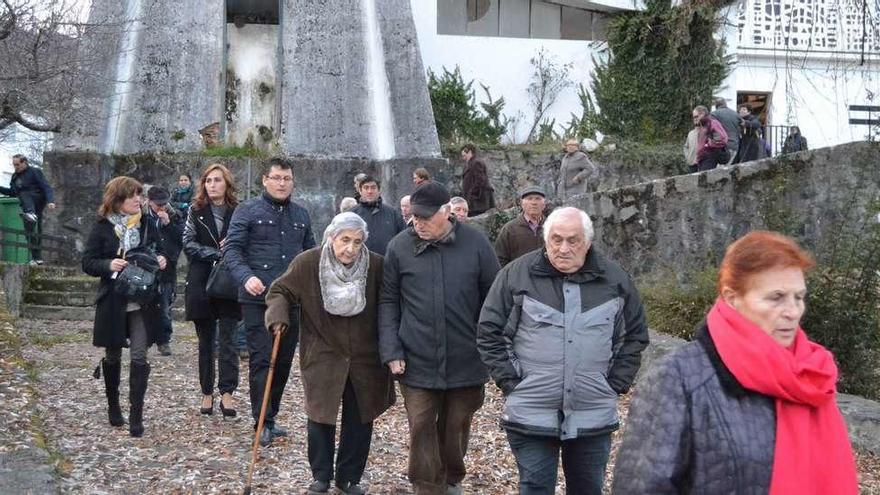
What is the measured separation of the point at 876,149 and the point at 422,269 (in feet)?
26.3

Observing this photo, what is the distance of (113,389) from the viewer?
9.05 metres

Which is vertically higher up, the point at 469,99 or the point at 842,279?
the point at 469,99

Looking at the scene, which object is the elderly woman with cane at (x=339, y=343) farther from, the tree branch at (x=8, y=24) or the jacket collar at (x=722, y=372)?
the tree branch at (x=8, y=24)

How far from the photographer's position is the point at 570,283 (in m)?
5.82

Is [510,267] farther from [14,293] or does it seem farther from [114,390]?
[14,293]

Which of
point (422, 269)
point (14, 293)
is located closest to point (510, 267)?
point (422, 269)

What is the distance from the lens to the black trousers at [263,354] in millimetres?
8297

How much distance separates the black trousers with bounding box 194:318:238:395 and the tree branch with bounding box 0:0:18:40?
12.1ft

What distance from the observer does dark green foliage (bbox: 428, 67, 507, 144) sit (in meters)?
24.4

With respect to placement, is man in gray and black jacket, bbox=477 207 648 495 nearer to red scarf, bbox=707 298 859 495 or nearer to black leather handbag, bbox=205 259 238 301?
red scarf, bbox=707 298 859 495

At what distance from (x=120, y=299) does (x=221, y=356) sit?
1062 mm

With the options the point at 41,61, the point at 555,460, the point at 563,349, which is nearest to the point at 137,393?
the point at 555,460

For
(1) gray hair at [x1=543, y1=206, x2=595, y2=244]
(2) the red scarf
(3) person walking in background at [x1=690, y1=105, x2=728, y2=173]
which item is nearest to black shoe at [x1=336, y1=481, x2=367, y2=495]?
(1) gray hair at [x1=543, y1=206, x2=595, y2=244]

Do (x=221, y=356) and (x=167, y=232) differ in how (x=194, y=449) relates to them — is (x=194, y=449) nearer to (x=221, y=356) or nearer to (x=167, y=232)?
(x=221, y=356)
